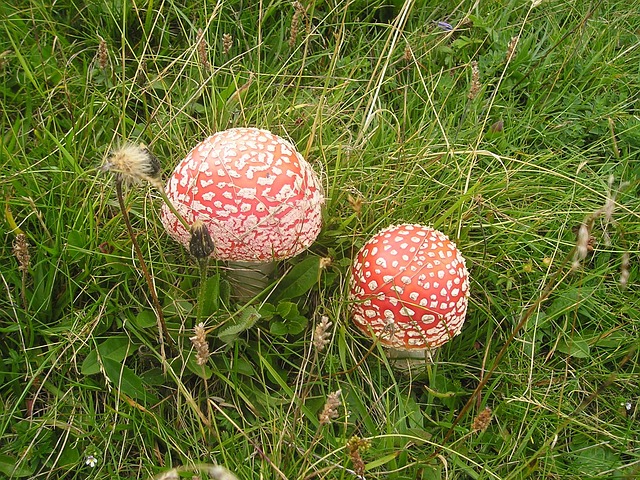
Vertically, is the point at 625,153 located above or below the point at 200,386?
above

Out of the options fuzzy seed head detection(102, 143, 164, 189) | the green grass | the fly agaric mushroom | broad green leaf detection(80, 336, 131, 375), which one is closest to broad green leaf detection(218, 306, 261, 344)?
the green grass

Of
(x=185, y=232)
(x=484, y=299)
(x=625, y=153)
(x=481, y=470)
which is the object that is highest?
(x=185, y=232)

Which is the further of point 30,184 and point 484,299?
point 484,299

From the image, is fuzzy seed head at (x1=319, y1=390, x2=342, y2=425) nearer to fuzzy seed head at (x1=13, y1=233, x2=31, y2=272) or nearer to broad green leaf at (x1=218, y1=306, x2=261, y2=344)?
broad green leaf at (x1=218, y1=306, x2=261, y2=344)

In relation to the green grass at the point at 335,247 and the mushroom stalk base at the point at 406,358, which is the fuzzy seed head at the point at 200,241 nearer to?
the green grass at the point at 335,247

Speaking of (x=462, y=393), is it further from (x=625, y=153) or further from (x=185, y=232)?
(x=625, y=153)

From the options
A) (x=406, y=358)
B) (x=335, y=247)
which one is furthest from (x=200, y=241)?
(x=406, y=358)

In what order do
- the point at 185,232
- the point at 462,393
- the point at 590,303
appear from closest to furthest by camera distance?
the point at 185,232 < the point at 462,393 < the point at 590,303

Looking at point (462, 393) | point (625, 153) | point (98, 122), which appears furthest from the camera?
point (625, 153)

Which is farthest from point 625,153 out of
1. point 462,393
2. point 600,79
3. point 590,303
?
point 462,393
